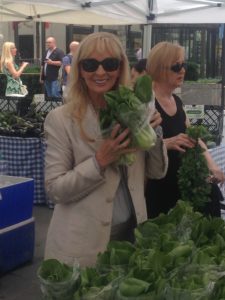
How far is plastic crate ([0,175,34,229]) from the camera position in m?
4.06

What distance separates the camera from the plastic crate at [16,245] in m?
4.15

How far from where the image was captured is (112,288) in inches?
57.3

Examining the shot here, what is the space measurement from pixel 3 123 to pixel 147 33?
3.71 m

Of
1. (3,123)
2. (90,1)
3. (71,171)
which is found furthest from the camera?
(90,1)

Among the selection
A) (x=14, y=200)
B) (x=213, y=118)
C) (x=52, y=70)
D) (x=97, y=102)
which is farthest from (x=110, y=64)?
(x=52, y=70)

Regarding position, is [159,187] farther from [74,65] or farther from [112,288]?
[112,288]

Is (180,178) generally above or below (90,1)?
below

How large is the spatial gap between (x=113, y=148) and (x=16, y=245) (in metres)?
2.57

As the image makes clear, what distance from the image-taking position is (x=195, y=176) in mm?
2619

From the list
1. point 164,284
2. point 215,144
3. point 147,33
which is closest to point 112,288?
point 164,284

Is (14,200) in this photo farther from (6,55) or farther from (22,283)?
(6,55)

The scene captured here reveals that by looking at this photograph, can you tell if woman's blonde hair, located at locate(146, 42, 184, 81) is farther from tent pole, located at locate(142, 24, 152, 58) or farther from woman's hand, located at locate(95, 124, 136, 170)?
tent pole, located at locate(142, 24, 152, 58)

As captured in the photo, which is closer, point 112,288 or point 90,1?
point 112,288

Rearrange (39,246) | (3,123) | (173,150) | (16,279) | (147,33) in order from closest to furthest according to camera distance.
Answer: (173,150) → (16,279) → (39,246) → (3,123) → (147,33)
